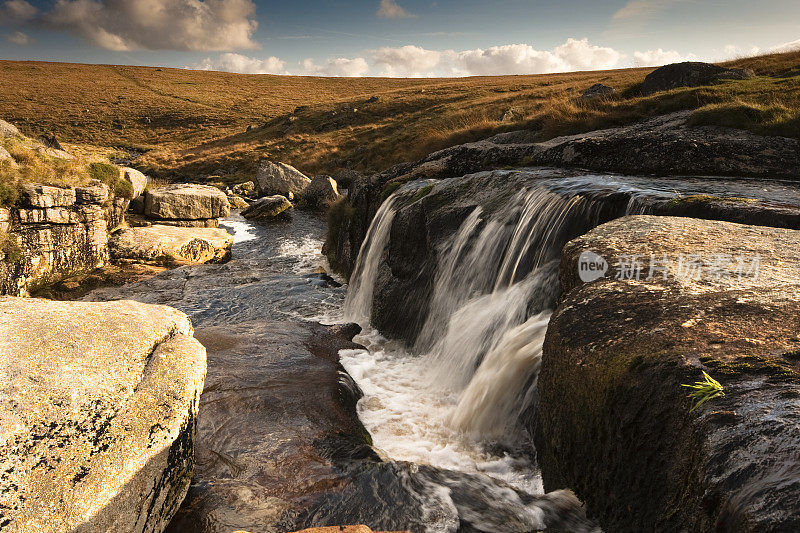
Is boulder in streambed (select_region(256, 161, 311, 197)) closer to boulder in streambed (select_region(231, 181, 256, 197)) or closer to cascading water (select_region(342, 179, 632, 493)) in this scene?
boulder in streambed (select_region(231, 181, 256, 197))

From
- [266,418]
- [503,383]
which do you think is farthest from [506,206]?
[266,418]

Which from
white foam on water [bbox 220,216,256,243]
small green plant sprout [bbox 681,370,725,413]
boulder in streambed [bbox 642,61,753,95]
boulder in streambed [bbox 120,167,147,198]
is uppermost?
boulder in streambed [bbox 642,61,753,95]

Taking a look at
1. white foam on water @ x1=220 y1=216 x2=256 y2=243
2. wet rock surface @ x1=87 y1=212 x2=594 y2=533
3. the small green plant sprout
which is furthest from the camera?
white foam on water @ x1=220 y1=216 x2=256 y2=243

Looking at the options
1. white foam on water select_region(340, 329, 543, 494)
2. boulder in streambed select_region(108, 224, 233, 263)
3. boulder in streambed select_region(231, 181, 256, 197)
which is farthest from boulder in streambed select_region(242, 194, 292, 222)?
white foam on water select_region(340, 329, 543, 494)

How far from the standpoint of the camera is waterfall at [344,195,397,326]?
1253cm

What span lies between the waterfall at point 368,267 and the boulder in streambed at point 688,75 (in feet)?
39.6

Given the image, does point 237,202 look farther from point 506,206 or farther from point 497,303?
point 497,303

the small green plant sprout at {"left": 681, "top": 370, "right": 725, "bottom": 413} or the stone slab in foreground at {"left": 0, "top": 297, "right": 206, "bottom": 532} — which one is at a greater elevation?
the small green plant sprout at {"left": 681, "top": 370, "right": 725, "bottom": 413}

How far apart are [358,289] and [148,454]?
9.82 meters

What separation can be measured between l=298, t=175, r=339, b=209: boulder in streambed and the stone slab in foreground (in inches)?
986

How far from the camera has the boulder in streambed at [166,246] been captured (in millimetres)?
16406

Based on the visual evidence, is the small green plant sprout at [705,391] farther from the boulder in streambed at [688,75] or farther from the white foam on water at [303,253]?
the boulder in streambed at [688,75]

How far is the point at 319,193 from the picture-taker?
29.9 m

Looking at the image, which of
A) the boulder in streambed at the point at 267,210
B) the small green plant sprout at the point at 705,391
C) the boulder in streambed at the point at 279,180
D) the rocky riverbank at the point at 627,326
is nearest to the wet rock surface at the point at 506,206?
the rocky riverbank at the point at 627,326
